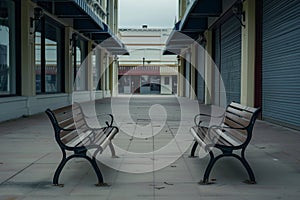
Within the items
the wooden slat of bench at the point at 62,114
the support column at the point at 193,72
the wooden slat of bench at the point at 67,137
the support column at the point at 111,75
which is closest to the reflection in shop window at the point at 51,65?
the support column at the point at 193,72

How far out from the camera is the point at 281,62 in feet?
33.3

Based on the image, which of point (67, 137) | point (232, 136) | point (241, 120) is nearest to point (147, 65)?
point (232, 136)

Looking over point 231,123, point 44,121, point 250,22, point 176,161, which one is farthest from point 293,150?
point 44,121

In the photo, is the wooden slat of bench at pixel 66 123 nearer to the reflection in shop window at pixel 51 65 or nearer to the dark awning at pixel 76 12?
the dark awning at pixel 76 12

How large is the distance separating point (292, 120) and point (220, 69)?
30.2ft

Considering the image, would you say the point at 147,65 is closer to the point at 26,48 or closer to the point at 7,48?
the point at 26,48

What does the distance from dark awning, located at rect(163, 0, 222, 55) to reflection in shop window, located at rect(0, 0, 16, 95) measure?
5872mm

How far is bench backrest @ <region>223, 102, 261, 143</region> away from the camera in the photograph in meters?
4.64

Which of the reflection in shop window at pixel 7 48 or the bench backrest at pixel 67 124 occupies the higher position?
the reflection in shop window at pixel 7 48

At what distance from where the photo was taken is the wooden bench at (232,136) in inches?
183

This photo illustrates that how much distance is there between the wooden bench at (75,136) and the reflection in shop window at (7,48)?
681 cm

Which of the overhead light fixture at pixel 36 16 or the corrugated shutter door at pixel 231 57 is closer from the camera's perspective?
the overhead light fixture at pixel 36 16

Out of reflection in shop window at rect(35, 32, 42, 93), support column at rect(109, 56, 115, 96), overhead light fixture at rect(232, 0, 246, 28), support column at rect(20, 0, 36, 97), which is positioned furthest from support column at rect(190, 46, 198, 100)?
support column at rect(20, 0, 36, 97)

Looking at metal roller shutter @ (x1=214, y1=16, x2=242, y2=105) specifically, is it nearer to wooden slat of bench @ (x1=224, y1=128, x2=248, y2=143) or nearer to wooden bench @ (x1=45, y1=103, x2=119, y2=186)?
wooden slat of bench @ (x1=224, y1=128, x2=248, y2=143)
